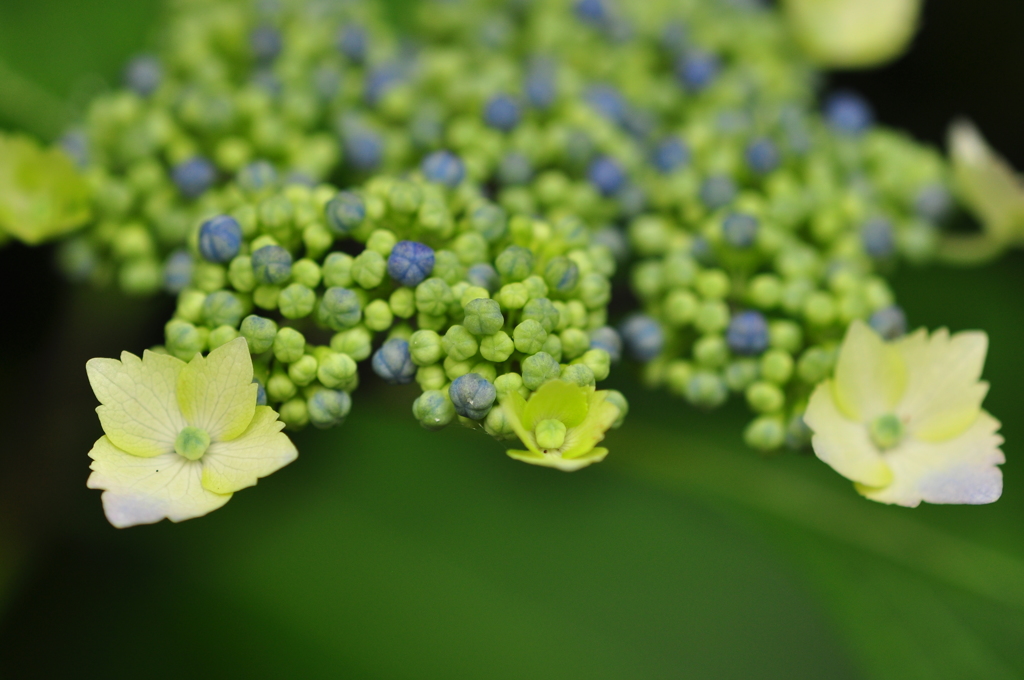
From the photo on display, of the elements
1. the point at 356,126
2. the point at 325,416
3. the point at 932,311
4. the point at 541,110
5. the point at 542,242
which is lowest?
the point at 325,416

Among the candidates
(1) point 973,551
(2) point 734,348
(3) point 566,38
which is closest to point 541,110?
(3) point 566,38

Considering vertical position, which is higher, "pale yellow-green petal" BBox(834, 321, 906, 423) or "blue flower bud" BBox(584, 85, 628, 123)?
"blue flower bud" BBox(584, 85, 628, 123)

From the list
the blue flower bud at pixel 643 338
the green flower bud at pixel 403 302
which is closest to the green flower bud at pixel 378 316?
the green flower bud at pixel 403 302

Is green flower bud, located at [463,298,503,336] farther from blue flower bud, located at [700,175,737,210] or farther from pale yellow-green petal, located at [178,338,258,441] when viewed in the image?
blue flower bud, located at [700,175,737,210]

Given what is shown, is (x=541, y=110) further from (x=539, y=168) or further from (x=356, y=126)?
(x=356, y=126)

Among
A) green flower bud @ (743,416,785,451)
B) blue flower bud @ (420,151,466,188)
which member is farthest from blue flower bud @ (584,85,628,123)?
green flower bud @ (743,416,785,451)

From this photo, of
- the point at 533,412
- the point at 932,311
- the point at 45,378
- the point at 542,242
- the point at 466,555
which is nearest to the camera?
the point at 533,412

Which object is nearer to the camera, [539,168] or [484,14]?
[539,168]
